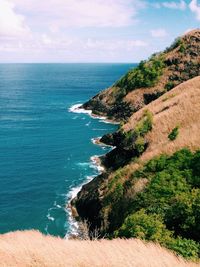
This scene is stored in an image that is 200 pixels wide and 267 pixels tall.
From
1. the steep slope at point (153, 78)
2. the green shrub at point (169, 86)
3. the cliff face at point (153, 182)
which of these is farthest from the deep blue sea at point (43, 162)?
the green shrub at point (169, 86)

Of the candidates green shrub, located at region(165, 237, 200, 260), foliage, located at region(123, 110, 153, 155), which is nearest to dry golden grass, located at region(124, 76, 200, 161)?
foliage, located at region(123, 110, 153, 155)

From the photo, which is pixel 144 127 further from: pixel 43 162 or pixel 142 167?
pixel 43 162

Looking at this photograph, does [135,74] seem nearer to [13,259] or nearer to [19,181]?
[19,181]

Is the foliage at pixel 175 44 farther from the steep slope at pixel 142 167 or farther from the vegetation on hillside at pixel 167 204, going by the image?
the vegetation on hillside at pixel 167 204

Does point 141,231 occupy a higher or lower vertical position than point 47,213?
higher

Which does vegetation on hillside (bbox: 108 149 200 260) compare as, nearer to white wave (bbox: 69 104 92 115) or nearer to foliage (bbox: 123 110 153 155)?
foliage (bbox: 123 110 153 155)

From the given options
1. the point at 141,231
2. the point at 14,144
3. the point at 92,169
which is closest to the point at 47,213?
the point at 92,169
